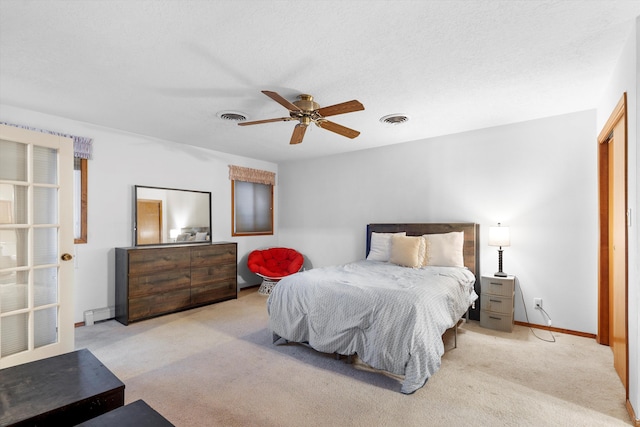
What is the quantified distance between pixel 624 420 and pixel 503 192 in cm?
251

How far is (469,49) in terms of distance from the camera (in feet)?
7.23

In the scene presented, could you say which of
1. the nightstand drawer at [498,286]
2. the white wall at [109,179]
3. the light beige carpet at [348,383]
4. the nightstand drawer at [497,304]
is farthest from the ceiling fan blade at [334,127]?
the white wall at [109,179]

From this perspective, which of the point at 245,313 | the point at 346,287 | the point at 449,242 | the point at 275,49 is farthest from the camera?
the point at 245,313

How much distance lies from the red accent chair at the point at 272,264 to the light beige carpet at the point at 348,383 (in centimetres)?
Result: 169

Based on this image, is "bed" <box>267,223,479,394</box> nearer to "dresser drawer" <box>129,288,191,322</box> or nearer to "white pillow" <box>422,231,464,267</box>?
"white pillow" <box>422,231,464,267</box>

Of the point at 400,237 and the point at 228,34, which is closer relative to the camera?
the point at 228,34

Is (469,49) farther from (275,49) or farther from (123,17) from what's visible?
(123,17)

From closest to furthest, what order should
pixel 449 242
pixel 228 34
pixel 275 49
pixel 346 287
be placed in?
pixel 228 34, pixel 275 49, pixel 346 287, pixel 449 242

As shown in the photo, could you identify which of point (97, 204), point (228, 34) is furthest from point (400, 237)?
point (97, 204)

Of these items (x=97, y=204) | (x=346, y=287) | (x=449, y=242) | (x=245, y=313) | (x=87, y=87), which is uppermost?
(x=87, y=87)

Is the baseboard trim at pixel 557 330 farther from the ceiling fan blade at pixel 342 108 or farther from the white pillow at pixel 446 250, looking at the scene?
the ceiling fan blade at pixel 342 108

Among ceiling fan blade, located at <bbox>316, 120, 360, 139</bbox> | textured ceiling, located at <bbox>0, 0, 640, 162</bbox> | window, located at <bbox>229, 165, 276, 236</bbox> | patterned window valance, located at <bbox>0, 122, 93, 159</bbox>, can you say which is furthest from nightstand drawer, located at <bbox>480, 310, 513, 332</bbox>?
patterned window valance, located at <bbox>0, 122, 93, 159</bbox>

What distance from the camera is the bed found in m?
2.31

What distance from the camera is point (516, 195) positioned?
3795 millimetres
